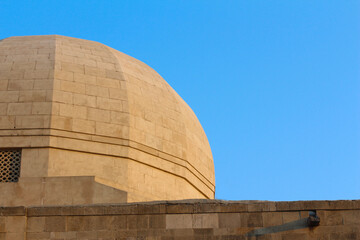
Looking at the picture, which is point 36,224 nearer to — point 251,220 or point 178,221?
point 178,221

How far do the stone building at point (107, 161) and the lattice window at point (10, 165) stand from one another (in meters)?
0.02

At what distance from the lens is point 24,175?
731 inches

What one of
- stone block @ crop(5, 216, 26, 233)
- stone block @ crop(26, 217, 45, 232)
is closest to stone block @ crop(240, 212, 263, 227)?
stone block @ crop(26, 217, 45, 232)

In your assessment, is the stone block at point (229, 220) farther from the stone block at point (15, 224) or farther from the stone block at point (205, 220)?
the stone block at point (15, 224)

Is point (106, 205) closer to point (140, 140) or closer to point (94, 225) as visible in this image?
point (94, 225)

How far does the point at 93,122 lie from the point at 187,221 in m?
5.54

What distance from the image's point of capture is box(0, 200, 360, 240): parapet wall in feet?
48.4

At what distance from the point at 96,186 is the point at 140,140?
231 cm

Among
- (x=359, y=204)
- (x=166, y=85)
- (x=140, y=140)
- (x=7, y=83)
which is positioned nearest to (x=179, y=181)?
(x=140, y=140)

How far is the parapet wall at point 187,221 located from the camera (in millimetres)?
14758

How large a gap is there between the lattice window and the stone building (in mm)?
24

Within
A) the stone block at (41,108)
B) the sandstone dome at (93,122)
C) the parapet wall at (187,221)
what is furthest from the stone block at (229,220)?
the stone block at (41,108)

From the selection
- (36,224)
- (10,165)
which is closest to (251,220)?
(36,224)

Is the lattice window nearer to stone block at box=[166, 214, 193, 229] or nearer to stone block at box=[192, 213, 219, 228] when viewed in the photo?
stone block at box=[166, 214, 193, 229]
